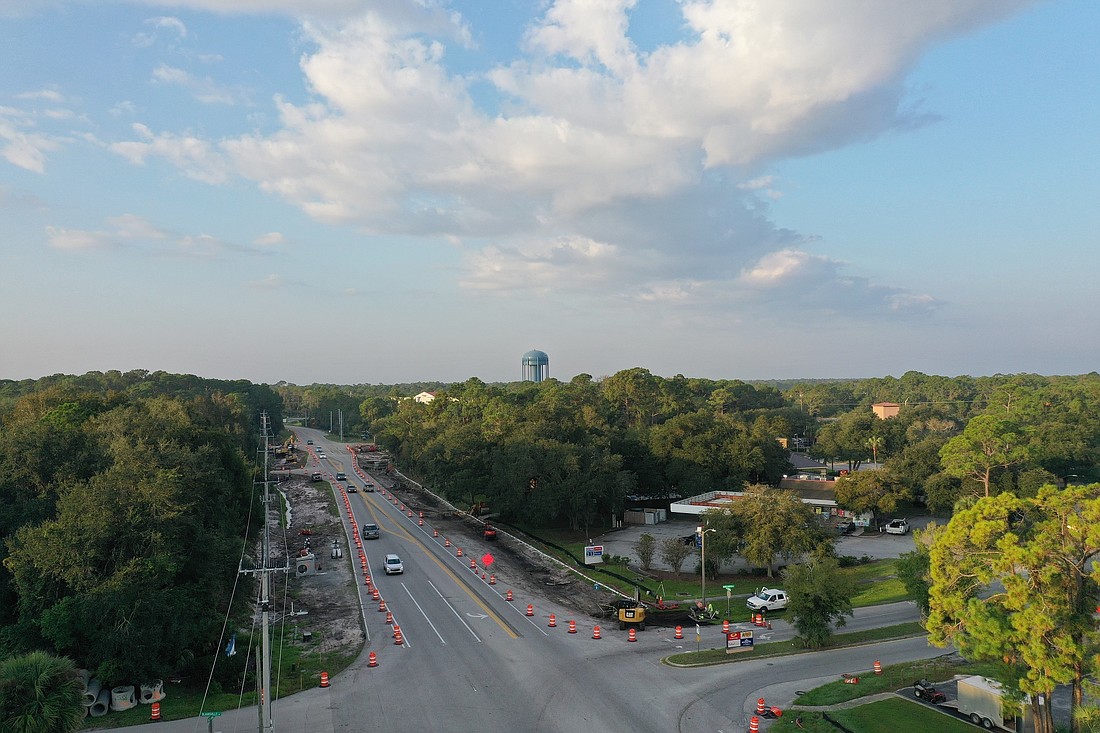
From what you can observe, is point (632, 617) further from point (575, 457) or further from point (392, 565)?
point (575, 457)

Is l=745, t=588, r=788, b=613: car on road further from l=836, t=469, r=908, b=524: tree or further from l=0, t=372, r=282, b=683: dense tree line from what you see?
l=0, t=372, r=282, b=683: dense tree line

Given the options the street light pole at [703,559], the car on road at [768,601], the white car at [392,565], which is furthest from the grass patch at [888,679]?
the white car at [392,565]

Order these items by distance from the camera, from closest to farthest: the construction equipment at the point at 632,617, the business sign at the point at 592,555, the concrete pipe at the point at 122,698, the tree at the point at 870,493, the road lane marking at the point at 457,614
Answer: the concrete pipe at the point at 122,698 → the road lane marking at the point at 457,614 → the construction equipment at the point at 632,617 → the business sign at the point at 592,555 → the tree at the point at 870,493

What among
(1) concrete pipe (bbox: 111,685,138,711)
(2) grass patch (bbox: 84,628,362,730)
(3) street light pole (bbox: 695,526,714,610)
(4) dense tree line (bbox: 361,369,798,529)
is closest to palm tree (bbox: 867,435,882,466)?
(4) dense tree line (bbox: 361,369,798,529)

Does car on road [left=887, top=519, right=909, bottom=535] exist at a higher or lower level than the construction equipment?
lower

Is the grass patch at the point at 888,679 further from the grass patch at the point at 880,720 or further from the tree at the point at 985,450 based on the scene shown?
the tree at the point at 985,450

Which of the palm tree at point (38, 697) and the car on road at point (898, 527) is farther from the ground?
the palm tree at point (38, 697)

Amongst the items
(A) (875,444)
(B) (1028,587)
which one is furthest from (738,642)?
(A) (875,444)
